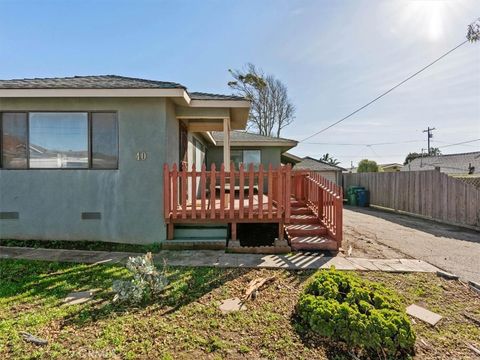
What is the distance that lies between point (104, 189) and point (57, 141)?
56.2 inches

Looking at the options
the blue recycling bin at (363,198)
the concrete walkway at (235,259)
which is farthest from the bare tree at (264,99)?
the concrete walkway at (235,259)

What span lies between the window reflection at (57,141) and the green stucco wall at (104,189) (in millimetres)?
171

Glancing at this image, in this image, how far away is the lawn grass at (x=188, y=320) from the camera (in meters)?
2.33

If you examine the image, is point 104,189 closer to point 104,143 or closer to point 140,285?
point 104,143

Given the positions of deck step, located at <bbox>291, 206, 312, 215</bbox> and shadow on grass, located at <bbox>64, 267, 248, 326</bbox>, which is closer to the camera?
shadow on grass, located at <bbox>64, 267, 248, 326</bbox>

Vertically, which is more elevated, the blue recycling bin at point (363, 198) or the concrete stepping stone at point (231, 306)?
the blue recycling bin at point (363, 198)

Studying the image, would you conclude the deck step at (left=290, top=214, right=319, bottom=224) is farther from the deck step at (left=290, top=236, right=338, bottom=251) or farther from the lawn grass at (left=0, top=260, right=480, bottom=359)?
the lawn grass at (left=0, top=260, right=480, bottom=359)

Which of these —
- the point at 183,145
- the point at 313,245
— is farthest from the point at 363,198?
the point at 183,145

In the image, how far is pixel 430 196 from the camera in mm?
10500

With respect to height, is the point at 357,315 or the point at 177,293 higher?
the point at 357,315

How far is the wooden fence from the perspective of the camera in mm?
8679

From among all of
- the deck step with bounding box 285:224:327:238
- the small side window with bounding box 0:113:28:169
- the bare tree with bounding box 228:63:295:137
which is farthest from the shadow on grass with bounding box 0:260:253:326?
the bare tree with bounding box 228:63:295:137

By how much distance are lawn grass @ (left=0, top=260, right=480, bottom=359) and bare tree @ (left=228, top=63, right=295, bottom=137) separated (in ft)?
76.2

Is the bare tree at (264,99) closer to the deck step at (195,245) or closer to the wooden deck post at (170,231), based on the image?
the wooden deck post at (170,231)
